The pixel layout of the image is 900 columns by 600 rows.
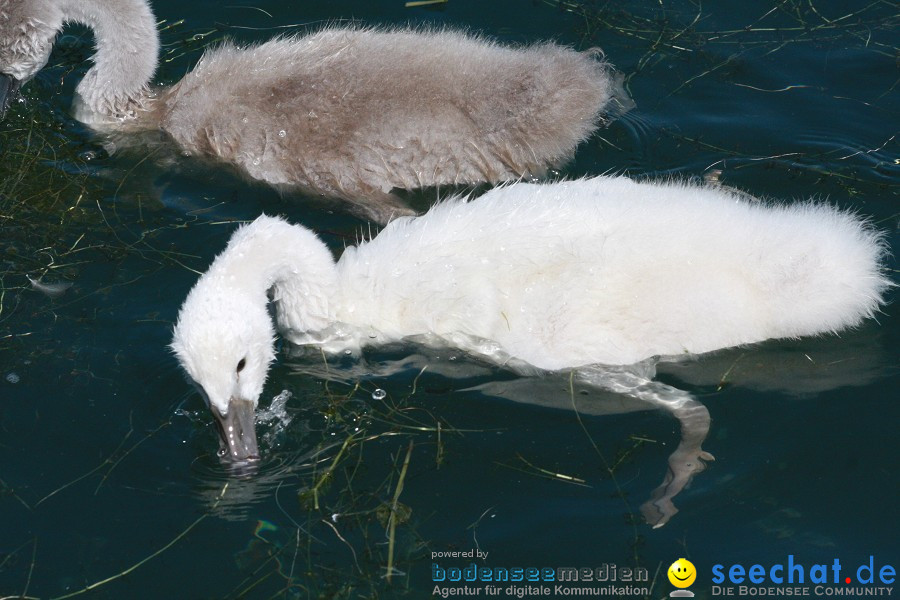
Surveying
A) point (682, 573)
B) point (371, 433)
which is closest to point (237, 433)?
point (371, 433)

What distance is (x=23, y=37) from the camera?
6.06 meters

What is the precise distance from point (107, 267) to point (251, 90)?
1125 millimetres

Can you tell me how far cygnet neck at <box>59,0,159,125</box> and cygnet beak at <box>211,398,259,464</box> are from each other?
2.49m

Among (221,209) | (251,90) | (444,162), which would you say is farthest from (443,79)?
(221,209)

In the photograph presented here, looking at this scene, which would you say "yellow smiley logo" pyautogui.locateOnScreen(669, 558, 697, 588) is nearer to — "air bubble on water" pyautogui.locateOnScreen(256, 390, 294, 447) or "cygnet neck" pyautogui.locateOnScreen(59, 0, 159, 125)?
"air bubble on water" pyautogui.locateOnScreen(256, 390, 294, 447)

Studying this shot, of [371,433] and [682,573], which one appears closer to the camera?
[682,573]

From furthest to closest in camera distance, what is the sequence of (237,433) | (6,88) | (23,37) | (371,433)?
(6,88)
(23,37)
(371,433)
(237,433)

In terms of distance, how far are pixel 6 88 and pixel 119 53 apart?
70 cm

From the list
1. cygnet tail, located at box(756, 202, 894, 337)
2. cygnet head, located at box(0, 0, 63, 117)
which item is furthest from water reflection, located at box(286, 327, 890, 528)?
cygnet head, located at box(0, 0, 63, 117)

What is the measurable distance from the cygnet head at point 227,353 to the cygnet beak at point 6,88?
257 centimetres

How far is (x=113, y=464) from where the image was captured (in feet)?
14.3

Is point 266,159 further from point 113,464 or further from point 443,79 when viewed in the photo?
point 113,464

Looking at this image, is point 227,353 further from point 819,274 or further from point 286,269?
point 819,274

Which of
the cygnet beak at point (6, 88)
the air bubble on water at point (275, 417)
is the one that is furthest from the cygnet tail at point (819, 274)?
the cygnet beak at point (6, 88)
